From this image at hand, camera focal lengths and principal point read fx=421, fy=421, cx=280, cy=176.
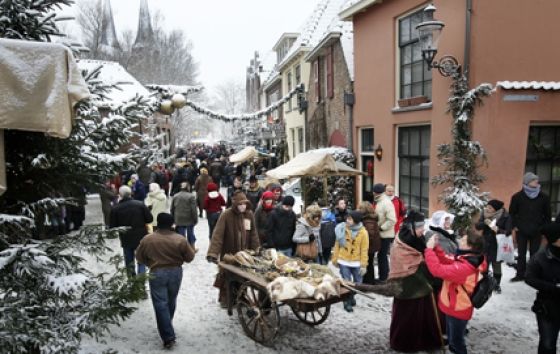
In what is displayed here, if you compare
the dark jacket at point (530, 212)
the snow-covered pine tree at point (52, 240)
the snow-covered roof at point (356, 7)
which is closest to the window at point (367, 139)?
the snow-covered roof at point (356, 7)

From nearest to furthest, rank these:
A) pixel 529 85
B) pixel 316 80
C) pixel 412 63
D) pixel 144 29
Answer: pixel 529 85 < pixel 412 63 < pixel 316 80 < pixel 144 29

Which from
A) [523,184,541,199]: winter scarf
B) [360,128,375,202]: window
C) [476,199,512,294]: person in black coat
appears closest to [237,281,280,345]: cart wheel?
[476,199,512,294]: person in black coat

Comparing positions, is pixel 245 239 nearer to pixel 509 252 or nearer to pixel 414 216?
pixel 414 216

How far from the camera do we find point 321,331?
18.5 feet

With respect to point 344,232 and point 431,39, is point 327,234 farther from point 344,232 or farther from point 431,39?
point 431,39

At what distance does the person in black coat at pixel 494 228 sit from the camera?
6312mm

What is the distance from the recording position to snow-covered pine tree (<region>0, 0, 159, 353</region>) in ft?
8.85

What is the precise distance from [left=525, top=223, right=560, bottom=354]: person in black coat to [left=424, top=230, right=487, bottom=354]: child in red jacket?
492 millimetres

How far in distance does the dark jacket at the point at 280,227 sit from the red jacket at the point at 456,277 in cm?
276

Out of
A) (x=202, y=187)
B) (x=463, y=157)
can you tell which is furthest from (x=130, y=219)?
Answer: (x=463, y=157)

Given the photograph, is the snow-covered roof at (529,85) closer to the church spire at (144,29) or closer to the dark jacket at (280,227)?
the dark jacket at (280,227)

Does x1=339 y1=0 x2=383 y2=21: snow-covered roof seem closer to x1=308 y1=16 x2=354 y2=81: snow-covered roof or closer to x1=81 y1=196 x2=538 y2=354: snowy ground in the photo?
x1=308 y1=16 x2=354 y2=81: snow-covered roof

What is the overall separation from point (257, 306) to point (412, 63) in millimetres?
7590

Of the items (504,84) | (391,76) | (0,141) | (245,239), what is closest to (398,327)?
(245,239)
